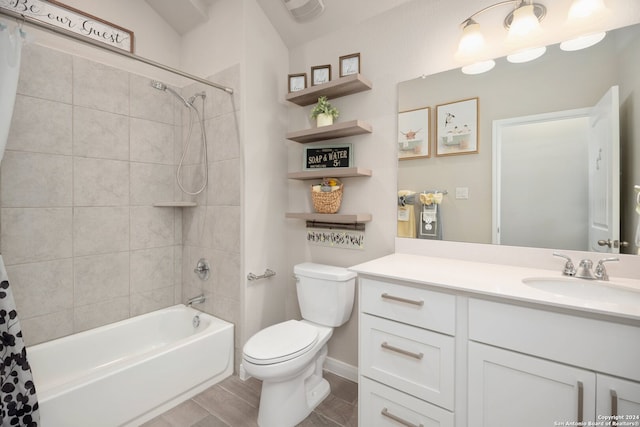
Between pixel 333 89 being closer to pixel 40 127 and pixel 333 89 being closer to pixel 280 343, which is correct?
pixel 280 343

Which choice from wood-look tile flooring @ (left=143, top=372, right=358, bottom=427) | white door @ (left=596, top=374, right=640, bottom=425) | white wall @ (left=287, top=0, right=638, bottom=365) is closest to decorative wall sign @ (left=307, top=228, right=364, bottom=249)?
white wall @ (left=287, top=0, right=638, bottom=365)

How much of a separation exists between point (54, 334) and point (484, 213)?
2.64 metres

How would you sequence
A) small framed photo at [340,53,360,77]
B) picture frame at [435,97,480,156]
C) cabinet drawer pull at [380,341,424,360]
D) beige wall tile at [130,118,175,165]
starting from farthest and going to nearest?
1. beige wall tile at [130,118,175,165]
2. small framed photo at [340,53,360,77]
3. picture frame at [435,97,480,156]
4. cabinet drawer pull at [380,341,424,360]

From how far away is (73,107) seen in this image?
1.85 metres

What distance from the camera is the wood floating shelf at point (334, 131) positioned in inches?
70.1

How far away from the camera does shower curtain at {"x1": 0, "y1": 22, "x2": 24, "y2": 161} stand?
1.28 metres

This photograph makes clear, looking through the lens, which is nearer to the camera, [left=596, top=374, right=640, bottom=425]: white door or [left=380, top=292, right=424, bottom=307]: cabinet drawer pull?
[left=596, top=374, right=640, bottom=425]: white door

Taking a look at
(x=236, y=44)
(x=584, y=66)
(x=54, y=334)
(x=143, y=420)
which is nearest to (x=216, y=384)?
(x=143, y=420)

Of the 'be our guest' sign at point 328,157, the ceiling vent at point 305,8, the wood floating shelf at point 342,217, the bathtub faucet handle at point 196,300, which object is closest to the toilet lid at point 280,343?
the wood floating shelf at point 342,217

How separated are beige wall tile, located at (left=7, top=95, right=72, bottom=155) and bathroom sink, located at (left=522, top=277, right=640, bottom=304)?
262 centimetres

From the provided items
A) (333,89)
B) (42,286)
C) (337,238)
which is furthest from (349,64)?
(42,286)

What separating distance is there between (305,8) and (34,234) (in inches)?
86.7

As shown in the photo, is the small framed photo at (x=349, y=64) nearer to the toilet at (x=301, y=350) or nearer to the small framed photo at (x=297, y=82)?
the small framed photo at (x=297, y=82)

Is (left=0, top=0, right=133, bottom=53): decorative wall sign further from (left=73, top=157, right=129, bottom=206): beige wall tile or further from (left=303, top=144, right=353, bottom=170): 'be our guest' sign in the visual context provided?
(left=303, top=144, right=353, bottom=170): 'be our guest' sign
